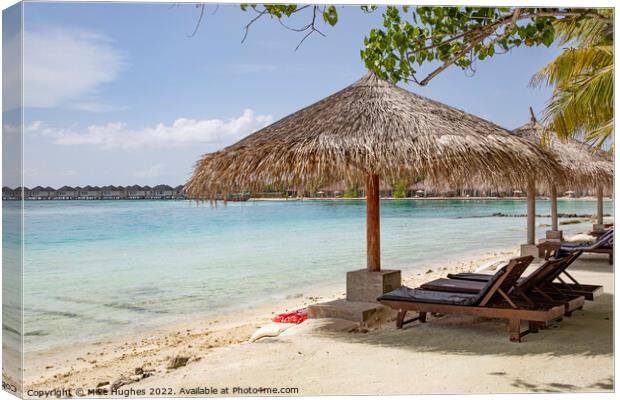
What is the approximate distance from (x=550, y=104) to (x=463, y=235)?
16.0 m

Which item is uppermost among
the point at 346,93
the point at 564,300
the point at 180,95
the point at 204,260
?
the point at 180,95

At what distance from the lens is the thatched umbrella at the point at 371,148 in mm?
4273

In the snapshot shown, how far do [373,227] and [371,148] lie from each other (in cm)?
91

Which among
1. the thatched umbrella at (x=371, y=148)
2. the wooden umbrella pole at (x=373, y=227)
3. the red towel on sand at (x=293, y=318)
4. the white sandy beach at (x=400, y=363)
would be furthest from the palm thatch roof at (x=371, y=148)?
the red towel on sand at (x=293, y=318)

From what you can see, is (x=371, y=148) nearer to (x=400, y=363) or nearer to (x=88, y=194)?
(x=400, y=363)

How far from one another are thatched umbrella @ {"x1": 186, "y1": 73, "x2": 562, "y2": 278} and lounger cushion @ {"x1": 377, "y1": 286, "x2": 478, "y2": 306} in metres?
0.81

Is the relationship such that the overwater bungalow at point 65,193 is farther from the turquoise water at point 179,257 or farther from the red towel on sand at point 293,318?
the red towel on sand at point 293,318

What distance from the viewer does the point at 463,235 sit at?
21.3 metres

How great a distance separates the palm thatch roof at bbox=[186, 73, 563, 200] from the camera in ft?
14.0

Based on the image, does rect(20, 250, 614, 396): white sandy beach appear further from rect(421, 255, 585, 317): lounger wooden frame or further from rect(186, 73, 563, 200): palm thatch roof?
rect(186, 73, 563, 200): palm thatch roof

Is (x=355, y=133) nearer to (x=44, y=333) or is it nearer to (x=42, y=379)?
(x=42, y=379)

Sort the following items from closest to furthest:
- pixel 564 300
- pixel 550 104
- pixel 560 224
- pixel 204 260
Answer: pixel 564 300
pixel 550 104
pixel 204 260
pixel 560 224

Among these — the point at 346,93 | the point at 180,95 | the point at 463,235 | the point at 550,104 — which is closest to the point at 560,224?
the point at 463,235

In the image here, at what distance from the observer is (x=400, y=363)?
3574 millimetres
